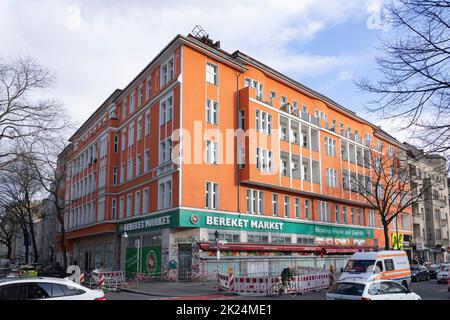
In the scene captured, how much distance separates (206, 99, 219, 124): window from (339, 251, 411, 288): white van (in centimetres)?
1767

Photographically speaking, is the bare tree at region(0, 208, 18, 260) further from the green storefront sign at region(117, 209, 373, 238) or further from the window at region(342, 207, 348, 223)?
the window at region(342, 207, 348, 223)

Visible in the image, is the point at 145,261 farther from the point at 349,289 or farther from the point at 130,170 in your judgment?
the point at 349,289

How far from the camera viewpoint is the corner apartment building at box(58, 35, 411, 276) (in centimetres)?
3409

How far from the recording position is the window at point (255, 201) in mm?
37812

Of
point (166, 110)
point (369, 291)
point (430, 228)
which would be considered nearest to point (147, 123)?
point (166, 110)

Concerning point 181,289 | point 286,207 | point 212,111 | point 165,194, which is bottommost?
point 181,289

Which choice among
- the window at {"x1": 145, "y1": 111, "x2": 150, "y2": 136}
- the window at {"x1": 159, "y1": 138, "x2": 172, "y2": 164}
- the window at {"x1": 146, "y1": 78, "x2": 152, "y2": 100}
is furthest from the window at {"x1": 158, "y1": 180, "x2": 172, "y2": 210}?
the window at {"x1": 146, "y1": 78, "x2": 152, "y2": 100}

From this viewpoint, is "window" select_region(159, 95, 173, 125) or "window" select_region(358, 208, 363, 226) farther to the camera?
"window" select_region(358, 208, 363, 226)

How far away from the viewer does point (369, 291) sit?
13367 mm

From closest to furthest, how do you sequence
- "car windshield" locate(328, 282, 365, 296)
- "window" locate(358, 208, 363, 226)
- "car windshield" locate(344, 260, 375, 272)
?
"car windshield" locate(328, 282, 365, 296)
"car windshield" locate(344, 260, 375, 272)
"window" locate(358, 208, 363, 226)

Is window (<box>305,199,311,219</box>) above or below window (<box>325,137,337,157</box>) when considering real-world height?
below

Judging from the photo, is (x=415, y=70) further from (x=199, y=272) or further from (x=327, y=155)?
(x=327, y=155)

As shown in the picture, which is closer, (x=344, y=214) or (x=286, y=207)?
(x=286, y=207)

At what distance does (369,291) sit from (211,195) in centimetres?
2227
